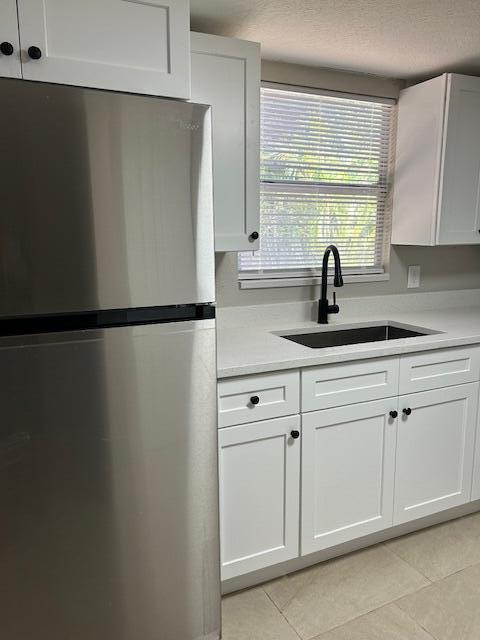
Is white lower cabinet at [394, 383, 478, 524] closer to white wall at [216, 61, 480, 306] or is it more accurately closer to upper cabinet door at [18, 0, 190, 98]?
white wall at [216, 61, 480, 306]

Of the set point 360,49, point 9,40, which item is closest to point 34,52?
point 9,40

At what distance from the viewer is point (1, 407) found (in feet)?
3.91

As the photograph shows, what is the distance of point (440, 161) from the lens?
239 cm

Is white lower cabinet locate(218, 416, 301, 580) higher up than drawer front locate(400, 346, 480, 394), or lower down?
lower down

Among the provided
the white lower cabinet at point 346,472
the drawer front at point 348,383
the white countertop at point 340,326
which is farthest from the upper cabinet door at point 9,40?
the white lower cabinet at point 346,472

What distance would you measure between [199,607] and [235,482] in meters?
0.41

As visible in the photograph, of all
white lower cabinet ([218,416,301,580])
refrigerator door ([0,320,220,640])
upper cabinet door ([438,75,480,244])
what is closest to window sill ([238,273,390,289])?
upper cabinet door ([438,75,480,244])

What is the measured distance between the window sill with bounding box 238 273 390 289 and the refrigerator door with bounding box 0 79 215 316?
103 centimetres

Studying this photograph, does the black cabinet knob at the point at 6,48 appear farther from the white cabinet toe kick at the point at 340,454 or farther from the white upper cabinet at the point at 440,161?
the white upper cabinet at the point at 440,161

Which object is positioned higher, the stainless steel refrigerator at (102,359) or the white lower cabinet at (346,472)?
the stainless steel refrigerator at (102,359)

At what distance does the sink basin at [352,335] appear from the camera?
2355 mm

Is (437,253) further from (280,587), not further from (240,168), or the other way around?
(280,587)

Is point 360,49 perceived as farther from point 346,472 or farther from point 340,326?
point 346,472

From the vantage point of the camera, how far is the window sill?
2387 millimetres
